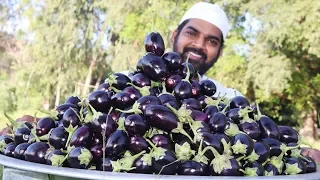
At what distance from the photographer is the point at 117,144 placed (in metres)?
1.05

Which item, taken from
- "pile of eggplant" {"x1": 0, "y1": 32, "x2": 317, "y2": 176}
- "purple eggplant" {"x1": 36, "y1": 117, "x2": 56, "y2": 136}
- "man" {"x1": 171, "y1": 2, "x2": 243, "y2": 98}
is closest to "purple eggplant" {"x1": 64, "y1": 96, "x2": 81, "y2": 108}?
"pile of eggplant" {"x1": 0, "y1": 32, "x2": 317, "y2": 176}

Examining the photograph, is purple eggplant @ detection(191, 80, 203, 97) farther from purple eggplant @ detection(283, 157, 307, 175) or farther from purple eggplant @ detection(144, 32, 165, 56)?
purple eggplant @ detection(283, 157, 307, 175)

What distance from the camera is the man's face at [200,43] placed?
9.11ft

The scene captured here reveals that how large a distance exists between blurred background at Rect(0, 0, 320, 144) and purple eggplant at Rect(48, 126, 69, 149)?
10.5 m

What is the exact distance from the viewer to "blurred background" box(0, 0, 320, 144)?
12.7 meters

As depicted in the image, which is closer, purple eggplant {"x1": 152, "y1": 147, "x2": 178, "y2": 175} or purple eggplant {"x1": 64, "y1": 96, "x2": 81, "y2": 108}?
purple eggplant {"x1": 152, "y1": 147, "x2": 178, "y2": 175}

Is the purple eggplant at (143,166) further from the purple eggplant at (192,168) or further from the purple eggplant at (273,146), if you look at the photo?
the purple eggplant at (273,146)

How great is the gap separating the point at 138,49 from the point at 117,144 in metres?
11.8

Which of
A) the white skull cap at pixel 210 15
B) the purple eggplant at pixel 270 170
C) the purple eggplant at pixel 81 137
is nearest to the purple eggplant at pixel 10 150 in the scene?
the purple eggplant at pixel 81 137

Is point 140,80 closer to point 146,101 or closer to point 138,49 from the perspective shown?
point 146,101

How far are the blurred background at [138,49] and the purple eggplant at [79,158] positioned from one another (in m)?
10.6

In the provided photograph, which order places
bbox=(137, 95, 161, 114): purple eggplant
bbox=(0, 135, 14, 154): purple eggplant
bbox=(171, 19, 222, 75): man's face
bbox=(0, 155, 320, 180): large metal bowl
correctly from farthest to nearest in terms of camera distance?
bbox=(171, 19, 222, 75): man's face → bbox=(0, 135, 14, 154): purple eggplant → bbox=(137, 95, 161, 114): purple eggplant → bbox=(0, 155, 320, 180): large metal bowl

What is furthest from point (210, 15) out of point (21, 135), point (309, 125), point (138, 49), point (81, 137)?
point (309, 125)

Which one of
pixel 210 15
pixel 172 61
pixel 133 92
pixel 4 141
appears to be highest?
pixel 210 15
